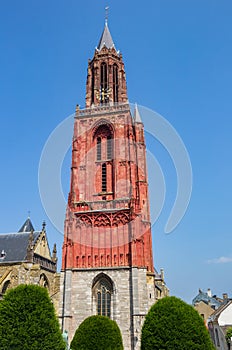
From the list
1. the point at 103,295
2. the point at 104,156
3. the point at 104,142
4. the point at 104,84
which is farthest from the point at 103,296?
the point at 104,84

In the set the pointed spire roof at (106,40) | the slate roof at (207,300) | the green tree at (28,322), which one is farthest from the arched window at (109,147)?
the slate roof at (207,300)

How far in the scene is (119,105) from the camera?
131 ft

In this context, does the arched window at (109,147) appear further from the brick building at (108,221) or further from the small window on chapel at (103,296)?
the small window on chapel at (103,296)

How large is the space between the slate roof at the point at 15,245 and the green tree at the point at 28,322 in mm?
18795

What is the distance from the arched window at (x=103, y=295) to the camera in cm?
2966

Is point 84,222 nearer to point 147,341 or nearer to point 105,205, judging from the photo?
point 105,205

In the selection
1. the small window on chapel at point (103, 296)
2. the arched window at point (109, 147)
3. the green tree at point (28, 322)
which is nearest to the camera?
the green tree at point (28, 322)

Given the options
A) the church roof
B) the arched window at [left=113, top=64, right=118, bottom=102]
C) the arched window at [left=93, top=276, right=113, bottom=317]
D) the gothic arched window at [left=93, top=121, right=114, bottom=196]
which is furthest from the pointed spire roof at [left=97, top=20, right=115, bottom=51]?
the arched window at [left=93, top=276, right=113, bottom=317]

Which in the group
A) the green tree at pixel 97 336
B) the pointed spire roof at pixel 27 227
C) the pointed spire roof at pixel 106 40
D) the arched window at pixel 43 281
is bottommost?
the green tree at pixel 97 336

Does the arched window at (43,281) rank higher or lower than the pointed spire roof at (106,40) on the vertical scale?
lower

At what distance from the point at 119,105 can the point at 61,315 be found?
81.2 ft

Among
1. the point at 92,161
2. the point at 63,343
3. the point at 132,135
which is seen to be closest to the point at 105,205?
the point at 92,161

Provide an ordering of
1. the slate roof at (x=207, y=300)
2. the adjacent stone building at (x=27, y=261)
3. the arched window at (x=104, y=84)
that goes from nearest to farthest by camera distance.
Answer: the adjacent stone building at (x=27, y=261), the arched window at (x=104, y=84), the slate roof at (x=207, y=300)

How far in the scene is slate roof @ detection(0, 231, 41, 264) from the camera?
36.8m
